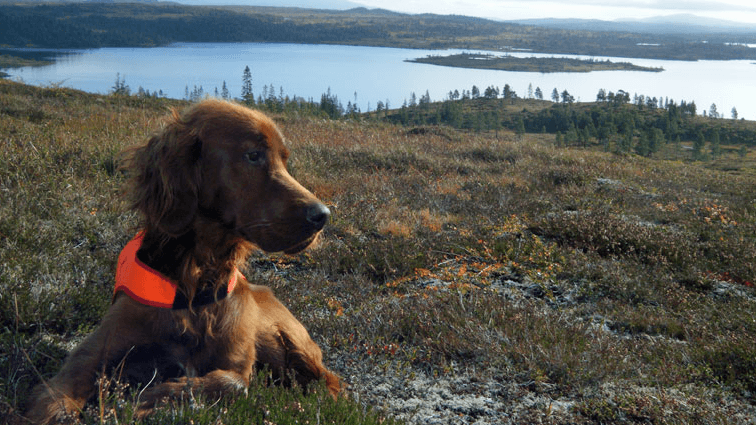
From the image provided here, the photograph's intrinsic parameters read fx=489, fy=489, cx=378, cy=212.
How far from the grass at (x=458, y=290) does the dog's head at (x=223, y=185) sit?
0.51 m

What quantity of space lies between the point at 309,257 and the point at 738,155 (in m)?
88.6

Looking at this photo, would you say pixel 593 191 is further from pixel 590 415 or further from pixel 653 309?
pixel 590 415

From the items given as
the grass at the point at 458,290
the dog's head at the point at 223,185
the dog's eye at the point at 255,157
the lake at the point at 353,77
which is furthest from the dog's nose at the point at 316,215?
the lake at the point at 353,77

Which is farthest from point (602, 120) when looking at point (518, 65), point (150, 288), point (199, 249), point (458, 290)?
point (518, 65)

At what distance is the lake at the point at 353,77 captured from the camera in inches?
3034

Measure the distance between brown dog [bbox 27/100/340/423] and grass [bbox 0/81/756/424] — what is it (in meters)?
0.27

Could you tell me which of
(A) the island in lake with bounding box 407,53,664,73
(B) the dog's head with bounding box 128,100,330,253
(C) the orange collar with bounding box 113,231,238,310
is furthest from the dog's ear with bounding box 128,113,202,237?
(A) the island in lake with bounding box 407,53,664,73

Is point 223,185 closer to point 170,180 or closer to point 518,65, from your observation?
point 170,180

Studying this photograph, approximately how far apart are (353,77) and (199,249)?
11844 centimetres

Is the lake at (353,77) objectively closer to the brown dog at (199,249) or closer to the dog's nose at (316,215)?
the brown dog at (199,249)

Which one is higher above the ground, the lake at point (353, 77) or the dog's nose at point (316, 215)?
the lake at point (353, 77)

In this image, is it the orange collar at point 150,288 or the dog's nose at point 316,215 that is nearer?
the orange collar at point 150,288

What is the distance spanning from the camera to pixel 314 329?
376cm

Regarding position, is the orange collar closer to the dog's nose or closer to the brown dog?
the brown dog
